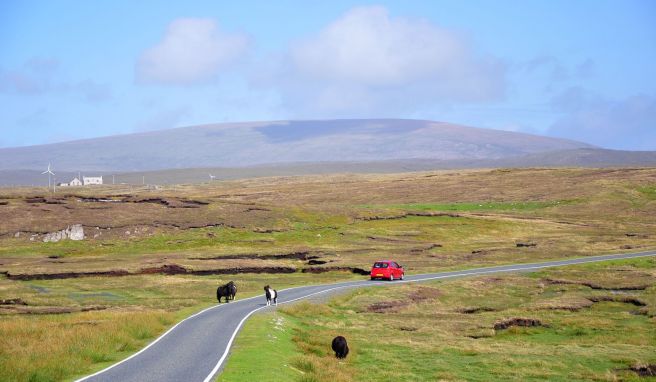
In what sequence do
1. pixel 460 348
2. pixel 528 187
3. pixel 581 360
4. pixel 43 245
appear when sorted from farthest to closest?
pixel 528 187, pixel 43 245, pixel 460 348, pixel 581 360

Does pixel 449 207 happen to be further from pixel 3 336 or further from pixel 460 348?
pixel 3 336

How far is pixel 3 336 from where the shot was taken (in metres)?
32.6

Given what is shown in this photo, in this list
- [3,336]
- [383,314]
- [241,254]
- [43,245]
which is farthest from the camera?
[43,245]

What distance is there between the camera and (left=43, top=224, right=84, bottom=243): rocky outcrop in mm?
100438

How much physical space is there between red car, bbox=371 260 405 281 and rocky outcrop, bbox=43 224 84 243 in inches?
1987

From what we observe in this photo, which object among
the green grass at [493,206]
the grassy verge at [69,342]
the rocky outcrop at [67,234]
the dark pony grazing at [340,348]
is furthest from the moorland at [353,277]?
the rocky outcrop at [67,234]

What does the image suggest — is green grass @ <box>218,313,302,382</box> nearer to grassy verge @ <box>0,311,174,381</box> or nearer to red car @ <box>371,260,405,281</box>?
grassy verge @ <box>0,311,174,381</box>

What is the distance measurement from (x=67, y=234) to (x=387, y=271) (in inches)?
2114

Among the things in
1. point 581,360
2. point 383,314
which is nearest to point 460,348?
point 581,360

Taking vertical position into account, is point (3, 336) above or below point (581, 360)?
above

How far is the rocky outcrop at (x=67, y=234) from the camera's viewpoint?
Result: 100 m

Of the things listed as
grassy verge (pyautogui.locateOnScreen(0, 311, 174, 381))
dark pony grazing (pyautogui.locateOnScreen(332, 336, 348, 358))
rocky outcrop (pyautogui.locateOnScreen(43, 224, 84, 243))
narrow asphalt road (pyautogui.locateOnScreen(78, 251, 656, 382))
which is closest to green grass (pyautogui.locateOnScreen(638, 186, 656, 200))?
rocky outcrop (pyautogui.locateOnScreen(43, 224, 84, 243))

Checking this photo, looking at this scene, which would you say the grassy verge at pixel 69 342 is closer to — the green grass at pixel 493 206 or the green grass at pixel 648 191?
the green grass at pixel 493 206

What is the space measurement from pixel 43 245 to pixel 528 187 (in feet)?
352
